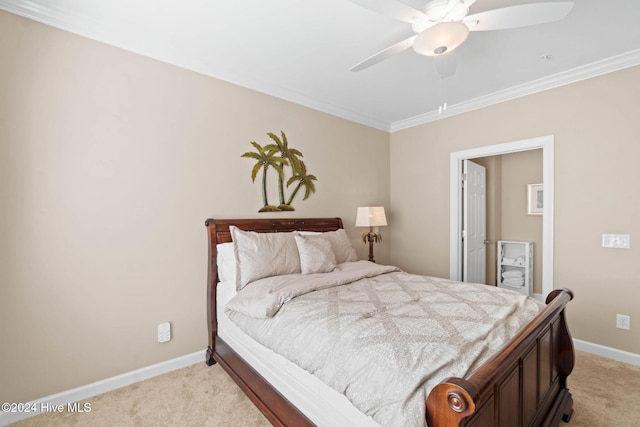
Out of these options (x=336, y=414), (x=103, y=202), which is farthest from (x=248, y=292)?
(x=103, y=202)

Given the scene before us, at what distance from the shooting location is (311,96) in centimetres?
331

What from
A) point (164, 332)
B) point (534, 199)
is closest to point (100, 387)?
point (164, 332)

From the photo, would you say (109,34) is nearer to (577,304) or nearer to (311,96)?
(311,96)

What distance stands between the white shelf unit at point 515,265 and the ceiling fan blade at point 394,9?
3.89 meters

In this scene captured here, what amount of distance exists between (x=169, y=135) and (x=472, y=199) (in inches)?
142

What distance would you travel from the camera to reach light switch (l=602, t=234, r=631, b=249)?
101 inches

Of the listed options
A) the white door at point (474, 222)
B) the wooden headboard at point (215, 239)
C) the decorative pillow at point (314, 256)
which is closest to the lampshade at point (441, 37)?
the decorative pillow at point (314, 256)

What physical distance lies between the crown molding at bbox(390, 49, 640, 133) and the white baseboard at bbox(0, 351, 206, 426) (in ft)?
12.5

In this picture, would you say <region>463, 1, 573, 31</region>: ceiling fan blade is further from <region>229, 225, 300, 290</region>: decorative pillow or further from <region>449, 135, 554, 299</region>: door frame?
<region>229, 225, 300, 290</region>: decorative pillow

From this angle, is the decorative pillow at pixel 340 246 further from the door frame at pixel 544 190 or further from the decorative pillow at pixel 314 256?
the door frame at pixel 544 190

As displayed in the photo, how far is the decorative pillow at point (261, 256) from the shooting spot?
2.30 meters

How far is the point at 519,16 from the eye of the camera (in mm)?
1525

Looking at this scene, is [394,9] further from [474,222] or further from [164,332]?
[474,222]

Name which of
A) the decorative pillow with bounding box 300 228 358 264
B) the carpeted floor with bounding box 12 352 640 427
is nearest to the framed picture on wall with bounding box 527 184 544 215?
the carpeted floor with bounding box 12 352 640 427
